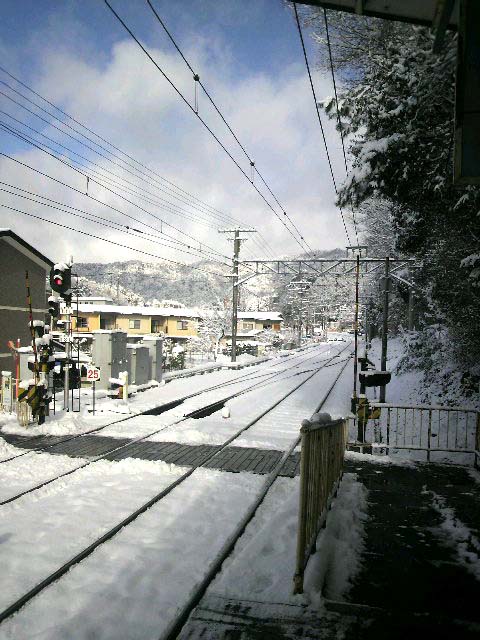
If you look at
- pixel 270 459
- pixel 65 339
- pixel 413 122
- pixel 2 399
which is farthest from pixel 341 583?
pixel 2 399

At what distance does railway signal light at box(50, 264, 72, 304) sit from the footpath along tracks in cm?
609

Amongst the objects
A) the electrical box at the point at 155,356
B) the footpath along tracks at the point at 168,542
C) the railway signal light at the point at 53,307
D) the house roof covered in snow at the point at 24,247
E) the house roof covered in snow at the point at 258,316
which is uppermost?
the house roof covered in snow at the point at 24,247

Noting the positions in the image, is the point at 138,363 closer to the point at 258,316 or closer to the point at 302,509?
the point at 302,509

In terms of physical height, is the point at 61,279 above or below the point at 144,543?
above

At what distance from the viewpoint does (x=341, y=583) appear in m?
4.36

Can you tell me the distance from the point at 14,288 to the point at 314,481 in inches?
971

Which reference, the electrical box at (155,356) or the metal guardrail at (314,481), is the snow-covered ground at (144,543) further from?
the electrical box at (155,356)

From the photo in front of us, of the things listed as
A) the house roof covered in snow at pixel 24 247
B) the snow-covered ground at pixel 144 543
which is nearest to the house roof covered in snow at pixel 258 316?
the house roof covered in snow at pixel 24 247

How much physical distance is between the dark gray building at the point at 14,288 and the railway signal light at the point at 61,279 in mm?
12737

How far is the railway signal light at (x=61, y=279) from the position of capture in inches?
512

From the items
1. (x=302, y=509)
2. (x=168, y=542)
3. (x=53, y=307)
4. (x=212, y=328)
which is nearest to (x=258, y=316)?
(x=212, y=328)

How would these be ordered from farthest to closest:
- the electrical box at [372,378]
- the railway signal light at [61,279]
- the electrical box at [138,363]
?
the electrical box at [138,363] → the railway signal light at [61,279] → the electrical box at [372,378]

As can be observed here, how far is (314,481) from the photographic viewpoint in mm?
4734

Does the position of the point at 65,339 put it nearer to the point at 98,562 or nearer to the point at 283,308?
the point at 98,562
